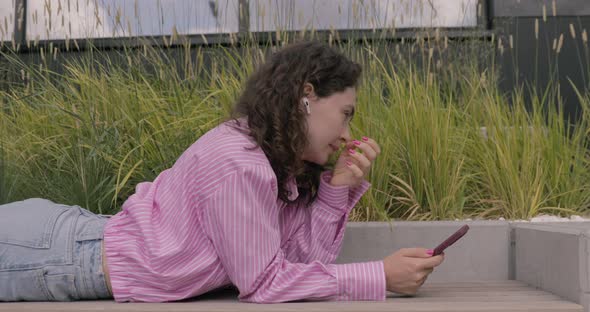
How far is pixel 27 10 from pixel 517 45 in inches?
157

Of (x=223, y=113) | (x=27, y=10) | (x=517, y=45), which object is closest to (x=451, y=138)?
(x=223, y=113)

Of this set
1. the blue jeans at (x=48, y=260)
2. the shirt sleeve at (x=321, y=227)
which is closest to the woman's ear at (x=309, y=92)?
the shirt sleeve at (x=321, y=227)

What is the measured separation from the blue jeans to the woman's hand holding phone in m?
0.76

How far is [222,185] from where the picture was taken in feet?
6.37

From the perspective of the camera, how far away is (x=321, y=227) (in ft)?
7.73

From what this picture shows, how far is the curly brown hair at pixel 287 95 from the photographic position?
2.08 metres

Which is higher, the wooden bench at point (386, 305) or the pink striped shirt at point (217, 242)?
the pink striped shirt at point (217, 242)

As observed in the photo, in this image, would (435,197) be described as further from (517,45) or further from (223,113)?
(517,45)

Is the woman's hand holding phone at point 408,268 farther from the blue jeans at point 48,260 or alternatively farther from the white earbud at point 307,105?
the blue jeans at point 48,260

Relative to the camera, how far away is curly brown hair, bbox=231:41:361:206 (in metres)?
2.08

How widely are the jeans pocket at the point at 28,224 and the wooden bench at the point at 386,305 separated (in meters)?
0.17

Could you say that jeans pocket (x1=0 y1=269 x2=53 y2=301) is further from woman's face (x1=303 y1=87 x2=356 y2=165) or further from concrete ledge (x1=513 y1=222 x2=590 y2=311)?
concrete ledge (x1=513 y1=222 x2=590 y2=311)

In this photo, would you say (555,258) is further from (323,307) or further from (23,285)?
(23,285)

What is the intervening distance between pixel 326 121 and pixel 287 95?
0.13 meters
